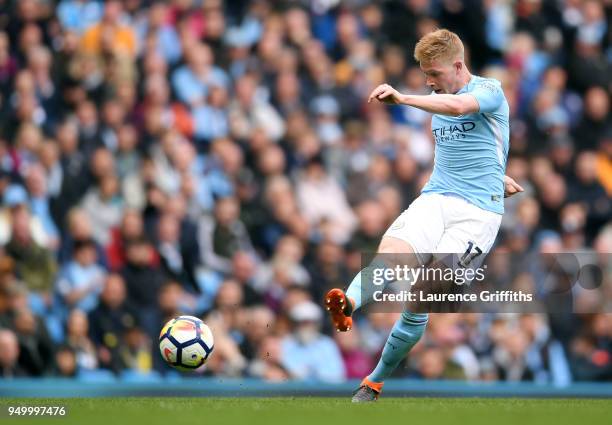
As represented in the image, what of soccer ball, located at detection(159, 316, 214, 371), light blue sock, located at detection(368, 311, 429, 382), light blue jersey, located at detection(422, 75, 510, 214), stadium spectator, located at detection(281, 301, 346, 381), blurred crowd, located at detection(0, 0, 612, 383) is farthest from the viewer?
blurred crowd, located at detection(0, 0, 612, 383)

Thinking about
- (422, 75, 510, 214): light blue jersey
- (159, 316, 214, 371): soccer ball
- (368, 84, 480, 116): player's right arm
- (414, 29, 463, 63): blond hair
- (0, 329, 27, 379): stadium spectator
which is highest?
(414, 29, 463, 63): blond hair

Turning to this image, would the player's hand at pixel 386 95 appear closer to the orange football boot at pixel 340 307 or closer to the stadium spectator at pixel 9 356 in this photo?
the orange football boot at pixel 340 307

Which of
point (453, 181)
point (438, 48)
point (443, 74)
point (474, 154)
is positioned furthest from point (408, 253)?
point (438, 48)

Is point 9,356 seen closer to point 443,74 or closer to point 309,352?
point 309,352

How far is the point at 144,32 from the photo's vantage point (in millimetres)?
16047

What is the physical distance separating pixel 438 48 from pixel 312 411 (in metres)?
2.63

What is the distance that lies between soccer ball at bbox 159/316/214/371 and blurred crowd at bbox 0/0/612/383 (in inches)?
108

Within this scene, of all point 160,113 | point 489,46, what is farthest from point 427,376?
point 489,46

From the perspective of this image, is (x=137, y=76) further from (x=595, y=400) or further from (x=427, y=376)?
(x=595, y=400)

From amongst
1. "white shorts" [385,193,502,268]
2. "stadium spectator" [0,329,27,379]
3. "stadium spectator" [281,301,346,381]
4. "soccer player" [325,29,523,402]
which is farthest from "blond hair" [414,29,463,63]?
"stadium spectator" [0,329,27,379]

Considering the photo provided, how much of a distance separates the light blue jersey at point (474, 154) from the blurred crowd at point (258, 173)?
155 inches

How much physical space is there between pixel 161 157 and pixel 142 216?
96 centimetres

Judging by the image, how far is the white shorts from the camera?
9.32m

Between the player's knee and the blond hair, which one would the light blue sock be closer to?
the player's knee
